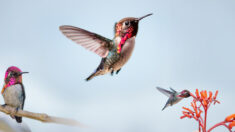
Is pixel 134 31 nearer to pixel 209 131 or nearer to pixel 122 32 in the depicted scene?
pixel 122 32

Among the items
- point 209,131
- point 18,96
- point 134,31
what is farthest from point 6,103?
point 209,131

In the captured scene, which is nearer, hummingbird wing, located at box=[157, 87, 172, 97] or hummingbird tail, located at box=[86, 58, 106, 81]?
hummingbird tail, located at box=[86, 58, 106, 81]

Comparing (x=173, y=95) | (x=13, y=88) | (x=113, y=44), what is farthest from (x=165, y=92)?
(x=13, y=88)

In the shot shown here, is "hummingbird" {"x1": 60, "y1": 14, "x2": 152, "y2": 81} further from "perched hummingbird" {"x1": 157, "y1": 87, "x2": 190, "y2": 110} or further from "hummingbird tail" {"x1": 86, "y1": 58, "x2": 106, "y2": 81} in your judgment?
"perched hummingbird" {"x1": 157, "y1": 87, "x2": 190, "y2": 110}

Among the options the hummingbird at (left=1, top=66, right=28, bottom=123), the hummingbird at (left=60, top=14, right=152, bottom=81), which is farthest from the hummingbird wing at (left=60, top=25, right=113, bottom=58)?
the hummingbird at (left=1, top=66, right=28, bottom=123)

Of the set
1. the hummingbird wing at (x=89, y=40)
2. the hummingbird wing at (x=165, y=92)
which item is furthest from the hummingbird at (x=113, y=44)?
the hummingbird wing at (x=165, y=92)

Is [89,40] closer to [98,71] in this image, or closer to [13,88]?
[98,71]
